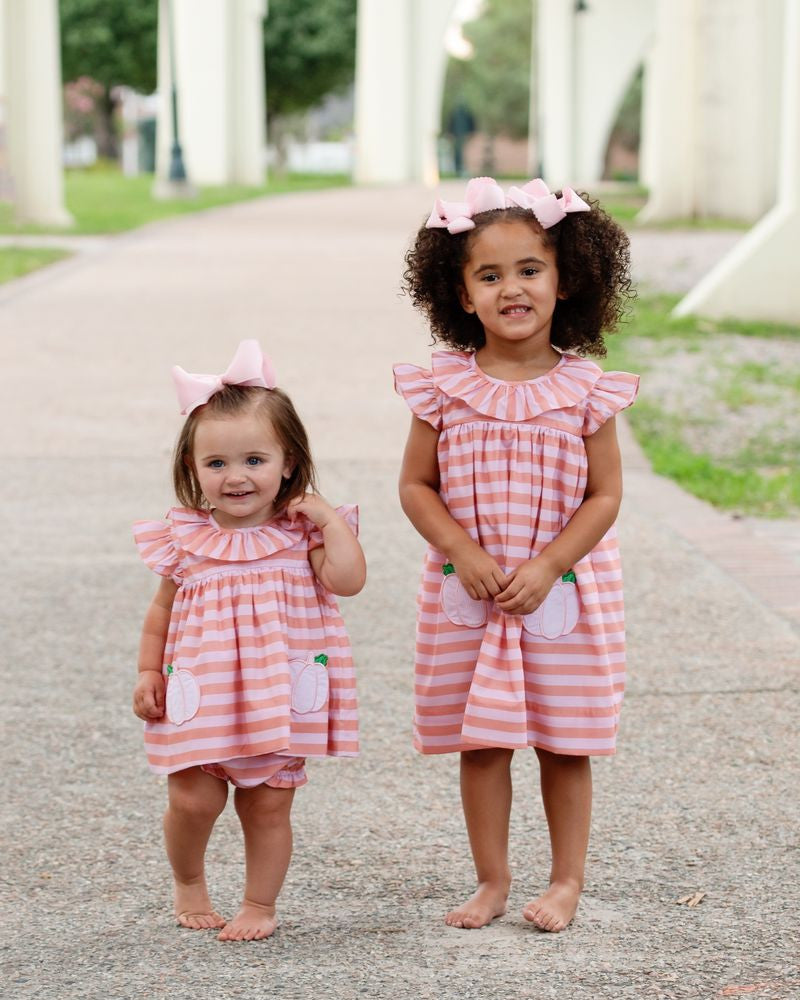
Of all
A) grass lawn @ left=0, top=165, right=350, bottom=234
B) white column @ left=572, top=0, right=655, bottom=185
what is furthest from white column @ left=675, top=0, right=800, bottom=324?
white column @ left=572, top=0, right=655, bottom=185

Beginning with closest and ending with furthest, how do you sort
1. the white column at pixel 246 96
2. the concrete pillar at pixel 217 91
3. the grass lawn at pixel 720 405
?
the grass lawn at pixel 720 405 → the concrete pillar at pixel 217 91 → the white column at pixel 246 96

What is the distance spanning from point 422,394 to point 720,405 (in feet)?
21.4

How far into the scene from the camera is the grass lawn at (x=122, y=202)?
21000 mm

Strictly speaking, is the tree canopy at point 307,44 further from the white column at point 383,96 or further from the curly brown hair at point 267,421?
the curly brown hair at point 267,421

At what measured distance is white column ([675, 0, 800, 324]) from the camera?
39.5ft

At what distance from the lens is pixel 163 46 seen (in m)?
33.8

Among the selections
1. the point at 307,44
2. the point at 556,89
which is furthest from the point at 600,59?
the point at 307,44

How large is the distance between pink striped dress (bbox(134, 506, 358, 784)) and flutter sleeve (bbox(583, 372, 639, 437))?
492 mm

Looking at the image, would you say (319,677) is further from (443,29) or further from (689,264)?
(443,29)

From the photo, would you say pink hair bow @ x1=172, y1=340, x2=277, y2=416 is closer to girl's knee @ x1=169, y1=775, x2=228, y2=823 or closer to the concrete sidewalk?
girl's knee @ x1=169, y1=775, x2=228, y2=823

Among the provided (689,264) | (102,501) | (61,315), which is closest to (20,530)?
(102,501)

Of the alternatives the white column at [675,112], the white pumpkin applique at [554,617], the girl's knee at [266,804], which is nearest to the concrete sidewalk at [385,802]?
the girl's knee at [266,804]

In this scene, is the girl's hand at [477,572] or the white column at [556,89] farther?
the white column at [556,89]

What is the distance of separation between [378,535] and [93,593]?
52.1 inches
